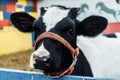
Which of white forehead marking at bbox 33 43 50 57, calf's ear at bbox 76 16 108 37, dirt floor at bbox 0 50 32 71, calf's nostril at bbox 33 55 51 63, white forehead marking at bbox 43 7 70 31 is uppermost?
white forehead marking at bbox 43 7 70 31

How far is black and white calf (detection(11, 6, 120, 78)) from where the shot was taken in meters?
2.40

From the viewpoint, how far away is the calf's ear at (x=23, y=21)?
2.84 m

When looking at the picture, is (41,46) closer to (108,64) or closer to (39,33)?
(39,33)

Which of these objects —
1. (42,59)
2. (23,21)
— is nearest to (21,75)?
(42,59)

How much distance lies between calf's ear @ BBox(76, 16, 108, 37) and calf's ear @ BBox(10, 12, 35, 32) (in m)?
0.33

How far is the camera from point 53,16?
2607 millimetres

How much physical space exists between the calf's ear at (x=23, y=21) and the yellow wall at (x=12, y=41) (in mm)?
4469

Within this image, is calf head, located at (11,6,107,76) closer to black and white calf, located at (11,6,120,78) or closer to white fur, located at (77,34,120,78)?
black and white calf, located at (11,6,120,78)

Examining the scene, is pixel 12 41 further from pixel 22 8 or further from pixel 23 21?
pixel 23 21

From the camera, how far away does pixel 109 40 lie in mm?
3682

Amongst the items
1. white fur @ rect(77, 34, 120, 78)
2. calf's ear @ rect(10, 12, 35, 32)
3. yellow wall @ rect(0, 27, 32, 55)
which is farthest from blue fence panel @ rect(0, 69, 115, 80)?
yellow wall @ rect(0, 27, 32, 55)

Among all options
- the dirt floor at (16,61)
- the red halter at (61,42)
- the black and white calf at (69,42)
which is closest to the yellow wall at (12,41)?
the dirt floor at (16,61)

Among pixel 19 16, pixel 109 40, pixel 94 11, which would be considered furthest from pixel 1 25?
pixel 19 16

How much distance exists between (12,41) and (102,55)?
4555 mm
